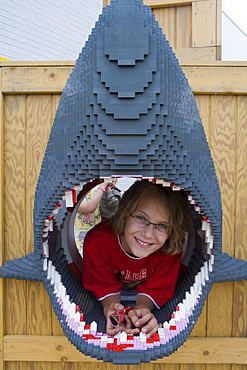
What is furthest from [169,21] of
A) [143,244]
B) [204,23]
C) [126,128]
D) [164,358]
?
[164,358]

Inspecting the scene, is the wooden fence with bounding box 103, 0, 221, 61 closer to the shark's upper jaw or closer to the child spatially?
the child

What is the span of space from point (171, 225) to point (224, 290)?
16.9 inches

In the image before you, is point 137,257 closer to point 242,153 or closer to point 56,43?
point 242,153

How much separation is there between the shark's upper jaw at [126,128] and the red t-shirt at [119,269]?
402 millimetres

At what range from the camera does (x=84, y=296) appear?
139 cm

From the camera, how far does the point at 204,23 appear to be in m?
1.71

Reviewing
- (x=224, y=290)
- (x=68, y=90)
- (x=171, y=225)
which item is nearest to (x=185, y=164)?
(x=68, y=90)

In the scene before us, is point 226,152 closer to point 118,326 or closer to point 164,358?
point 118,326

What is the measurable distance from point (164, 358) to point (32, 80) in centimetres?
134

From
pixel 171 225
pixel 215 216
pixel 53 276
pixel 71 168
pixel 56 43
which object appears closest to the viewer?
pixel 71 168

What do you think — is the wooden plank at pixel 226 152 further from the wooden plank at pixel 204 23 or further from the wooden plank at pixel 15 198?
the wooden plank at pixel 15 198

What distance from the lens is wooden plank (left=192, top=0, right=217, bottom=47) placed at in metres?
1.67

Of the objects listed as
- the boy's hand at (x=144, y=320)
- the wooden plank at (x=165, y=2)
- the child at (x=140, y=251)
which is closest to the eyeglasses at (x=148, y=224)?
the child at (x=140, y=251)

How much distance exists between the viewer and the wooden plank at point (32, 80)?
1.45 meters
